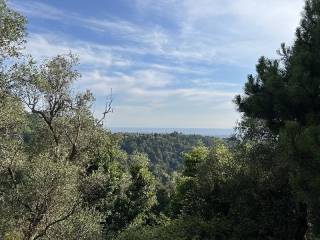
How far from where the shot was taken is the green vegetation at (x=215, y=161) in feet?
51.4

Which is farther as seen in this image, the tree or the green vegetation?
the green vegetation

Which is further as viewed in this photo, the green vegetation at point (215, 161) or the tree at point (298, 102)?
the green vegetation at point (215, 161)

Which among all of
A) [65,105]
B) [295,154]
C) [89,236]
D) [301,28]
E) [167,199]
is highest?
[301,28]

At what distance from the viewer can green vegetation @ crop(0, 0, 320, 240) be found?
617 inches

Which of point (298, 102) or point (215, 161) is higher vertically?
point (298, 102)

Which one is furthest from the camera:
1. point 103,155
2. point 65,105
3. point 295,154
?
point 103,155

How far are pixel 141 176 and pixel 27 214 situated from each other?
23.5 m

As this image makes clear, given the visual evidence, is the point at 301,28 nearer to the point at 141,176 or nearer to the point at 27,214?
the point at 27,214

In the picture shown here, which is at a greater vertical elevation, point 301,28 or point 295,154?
point 301,28

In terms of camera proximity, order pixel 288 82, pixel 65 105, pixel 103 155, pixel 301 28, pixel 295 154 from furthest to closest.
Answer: pixel 103 155
pixel 65 105
pixel 301 28
pixel 288 82
pixel 295 154

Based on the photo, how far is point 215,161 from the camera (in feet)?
78.5

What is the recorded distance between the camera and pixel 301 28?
58.8ft

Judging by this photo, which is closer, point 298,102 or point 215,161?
point 298,102

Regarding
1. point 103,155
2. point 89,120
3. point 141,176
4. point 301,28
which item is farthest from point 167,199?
point 301,28
